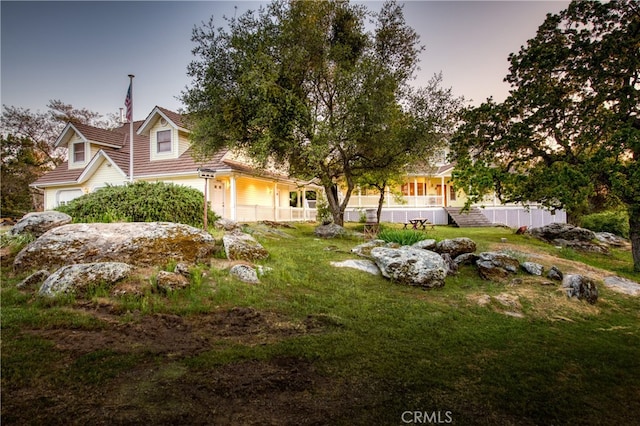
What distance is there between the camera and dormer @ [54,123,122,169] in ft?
65.7

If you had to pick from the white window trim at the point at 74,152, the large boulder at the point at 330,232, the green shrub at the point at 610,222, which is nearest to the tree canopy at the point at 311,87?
the large boulder at the point at 330,232

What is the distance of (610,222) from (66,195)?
107ft

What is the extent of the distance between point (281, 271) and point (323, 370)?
3.92 metres

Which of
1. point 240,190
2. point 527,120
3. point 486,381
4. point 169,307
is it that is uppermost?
point 527,120

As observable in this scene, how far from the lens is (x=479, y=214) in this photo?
23922 mm

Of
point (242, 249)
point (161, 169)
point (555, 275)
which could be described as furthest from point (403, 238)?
point (161, 169)

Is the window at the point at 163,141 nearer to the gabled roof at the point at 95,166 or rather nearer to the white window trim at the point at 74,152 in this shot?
the gabled roof at the point at 95,166

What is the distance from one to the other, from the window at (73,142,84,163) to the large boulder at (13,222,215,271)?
674 inches

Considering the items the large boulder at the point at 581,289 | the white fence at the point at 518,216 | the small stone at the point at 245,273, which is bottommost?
the large boulder at the point at 581,289

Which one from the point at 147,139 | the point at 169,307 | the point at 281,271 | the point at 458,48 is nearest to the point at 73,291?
the point at 169,307

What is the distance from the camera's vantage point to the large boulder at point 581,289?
7.15 m

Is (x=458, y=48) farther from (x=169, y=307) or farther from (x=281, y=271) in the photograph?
(x=169, y=307)

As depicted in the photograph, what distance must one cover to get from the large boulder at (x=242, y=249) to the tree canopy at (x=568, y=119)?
22.9 feet

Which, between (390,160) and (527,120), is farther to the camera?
(390,160)
